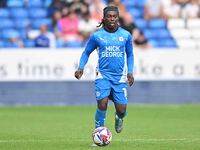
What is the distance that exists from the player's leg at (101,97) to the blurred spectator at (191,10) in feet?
54.0

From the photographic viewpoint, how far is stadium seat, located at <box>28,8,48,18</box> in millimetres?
27328

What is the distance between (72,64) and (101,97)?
13.7 meters

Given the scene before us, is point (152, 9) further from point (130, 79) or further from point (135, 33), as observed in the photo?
point (130, 79)

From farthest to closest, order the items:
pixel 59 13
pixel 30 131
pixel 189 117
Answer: pixel 59 13 → pixel 189 117 → pixel 30 131

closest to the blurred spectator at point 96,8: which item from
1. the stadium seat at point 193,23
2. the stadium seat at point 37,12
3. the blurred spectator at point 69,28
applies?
the blurred spectator at point 69,28

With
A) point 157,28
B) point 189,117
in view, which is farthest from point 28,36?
point 189,117

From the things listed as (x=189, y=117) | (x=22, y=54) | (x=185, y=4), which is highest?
(x=185, y=4)

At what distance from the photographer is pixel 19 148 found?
1091 centimetres

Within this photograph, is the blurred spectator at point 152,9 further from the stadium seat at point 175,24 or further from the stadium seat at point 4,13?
the stadium seat at point 4,13

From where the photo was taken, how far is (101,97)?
1155cm

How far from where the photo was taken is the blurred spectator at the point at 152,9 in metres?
27.4

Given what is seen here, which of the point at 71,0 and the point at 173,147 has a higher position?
the point at 71,0

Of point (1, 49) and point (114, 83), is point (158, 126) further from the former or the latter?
point (1, 49)

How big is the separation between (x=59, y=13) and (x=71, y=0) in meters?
0.70
